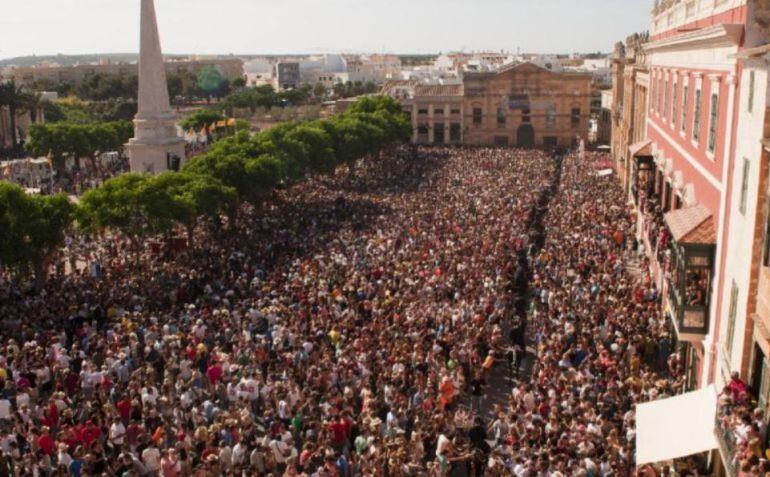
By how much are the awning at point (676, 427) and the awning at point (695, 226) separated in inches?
134

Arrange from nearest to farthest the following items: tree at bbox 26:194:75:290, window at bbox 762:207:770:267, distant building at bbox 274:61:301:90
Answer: window at bbox 762:207:770:267 → tree at bbox 26:194:75:290 → distant building at bbox 274:61:301:90

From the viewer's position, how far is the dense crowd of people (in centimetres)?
1395

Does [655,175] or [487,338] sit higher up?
[655,175]

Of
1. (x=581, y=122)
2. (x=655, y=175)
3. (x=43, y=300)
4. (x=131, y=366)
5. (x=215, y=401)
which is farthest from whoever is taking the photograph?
(x=581, y=122)

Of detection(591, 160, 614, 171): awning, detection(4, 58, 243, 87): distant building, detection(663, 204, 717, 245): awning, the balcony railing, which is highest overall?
detection(4, 58, 243, 87): distant building

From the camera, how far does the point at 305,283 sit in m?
24.6

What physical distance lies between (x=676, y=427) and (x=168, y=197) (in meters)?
22.1

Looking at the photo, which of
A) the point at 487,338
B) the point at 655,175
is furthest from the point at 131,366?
the point at 655,175

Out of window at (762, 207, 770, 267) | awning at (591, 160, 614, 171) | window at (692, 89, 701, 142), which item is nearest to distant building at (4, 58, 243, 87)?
awning at (591, 160, 614, 171)

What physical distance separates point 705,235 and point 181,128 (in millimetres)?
73147

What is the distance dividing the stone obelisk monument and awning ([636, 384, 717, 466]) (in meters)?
41.4

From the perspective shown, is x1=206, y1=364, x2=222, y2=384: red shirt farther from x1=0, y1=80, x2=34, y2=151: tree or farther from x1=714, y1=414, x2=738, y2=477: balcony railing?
x1=0, y1=80, x2=34, y2=151: tree

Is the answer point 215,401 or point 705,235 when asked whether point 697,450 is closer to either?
point 705,235

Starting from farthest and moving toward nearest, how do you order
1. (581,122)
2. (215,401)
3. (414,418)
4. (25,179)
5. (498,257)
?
(581,122) < (25,179) < (498,257) < (215,401) < (414,418)
